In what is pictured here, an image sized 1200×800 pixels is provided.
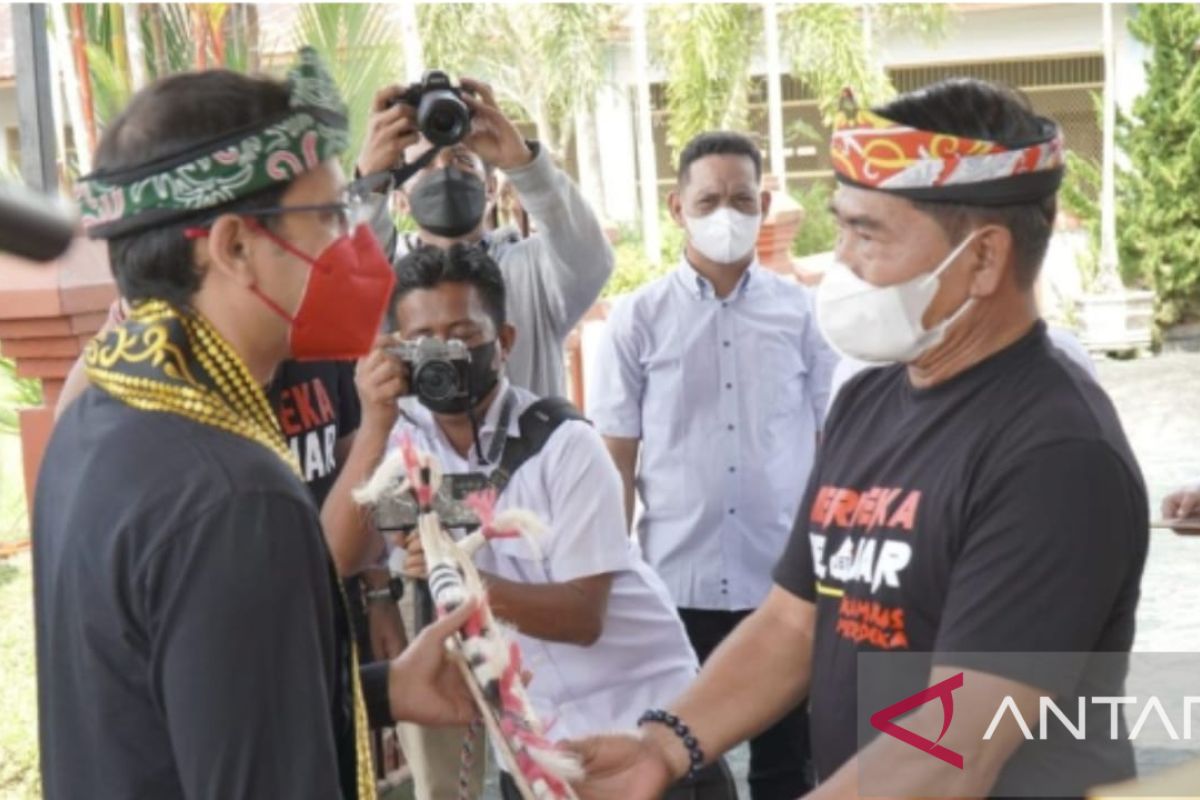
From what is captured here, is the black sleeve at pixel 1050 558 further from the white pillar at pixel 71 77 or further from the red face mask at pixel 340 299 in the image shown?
the white pillar at pixel 71 77

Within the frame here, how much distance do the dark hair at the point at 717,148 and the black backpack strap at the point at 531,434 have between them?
1.77m

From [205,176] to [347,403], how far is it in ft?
5.41

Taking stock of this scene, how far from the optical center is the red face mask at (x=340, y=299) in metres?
2.21

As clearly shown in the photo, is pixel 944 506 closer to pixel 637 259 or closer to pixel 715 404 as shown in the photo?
pixel 715 404

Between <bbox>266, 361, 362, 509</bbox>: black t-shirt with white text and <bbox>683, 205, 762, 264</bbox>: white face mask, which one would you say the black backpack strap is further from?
<bbox>683, 205, 762, 264</bbox>: white face mask

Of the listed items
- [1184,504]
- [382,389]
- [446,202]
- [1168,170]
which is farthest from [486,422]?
[1168,170]

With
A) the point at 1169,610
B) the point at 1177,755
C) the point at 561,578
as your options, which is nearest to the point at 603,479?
the point at 561,578

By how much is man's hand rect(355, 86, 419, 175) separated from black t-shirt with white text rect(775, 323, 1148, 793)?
5.94 feet

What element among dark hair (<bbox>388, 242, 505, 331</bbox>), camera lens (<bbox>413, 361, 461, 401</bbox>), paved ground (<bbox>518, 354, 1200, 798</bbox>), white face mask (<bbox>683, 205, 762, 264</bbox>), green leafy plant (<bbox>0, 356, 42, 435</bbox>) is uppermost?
dark hair (<bbox>388, 242, 505, 331</bbox>)

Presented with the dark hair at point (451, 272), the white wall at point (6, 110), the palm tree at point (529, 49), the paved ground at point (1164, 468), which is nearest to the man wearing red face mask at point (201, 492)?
the paved ground at point (1164, 468)

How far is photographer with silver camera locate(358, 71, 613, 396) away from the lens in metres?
4.08

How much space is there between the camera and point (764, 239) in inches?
416

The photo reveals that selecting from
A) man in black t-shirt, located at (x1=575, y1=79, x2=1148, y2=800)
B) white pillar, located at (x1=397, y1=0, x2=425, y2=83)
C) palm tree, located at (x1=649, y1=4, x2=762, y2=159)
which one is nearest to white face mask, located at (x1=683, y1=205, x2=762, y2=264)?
man in black t-shirt, located at (x1=575, y1=79, x2=1148, y2=800)

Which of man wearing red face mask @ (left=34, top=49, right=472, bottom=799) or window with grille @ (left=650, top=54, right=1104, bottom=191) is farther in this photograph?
window with grille @ (left=650, top=54, right=1104, bottom=191)
